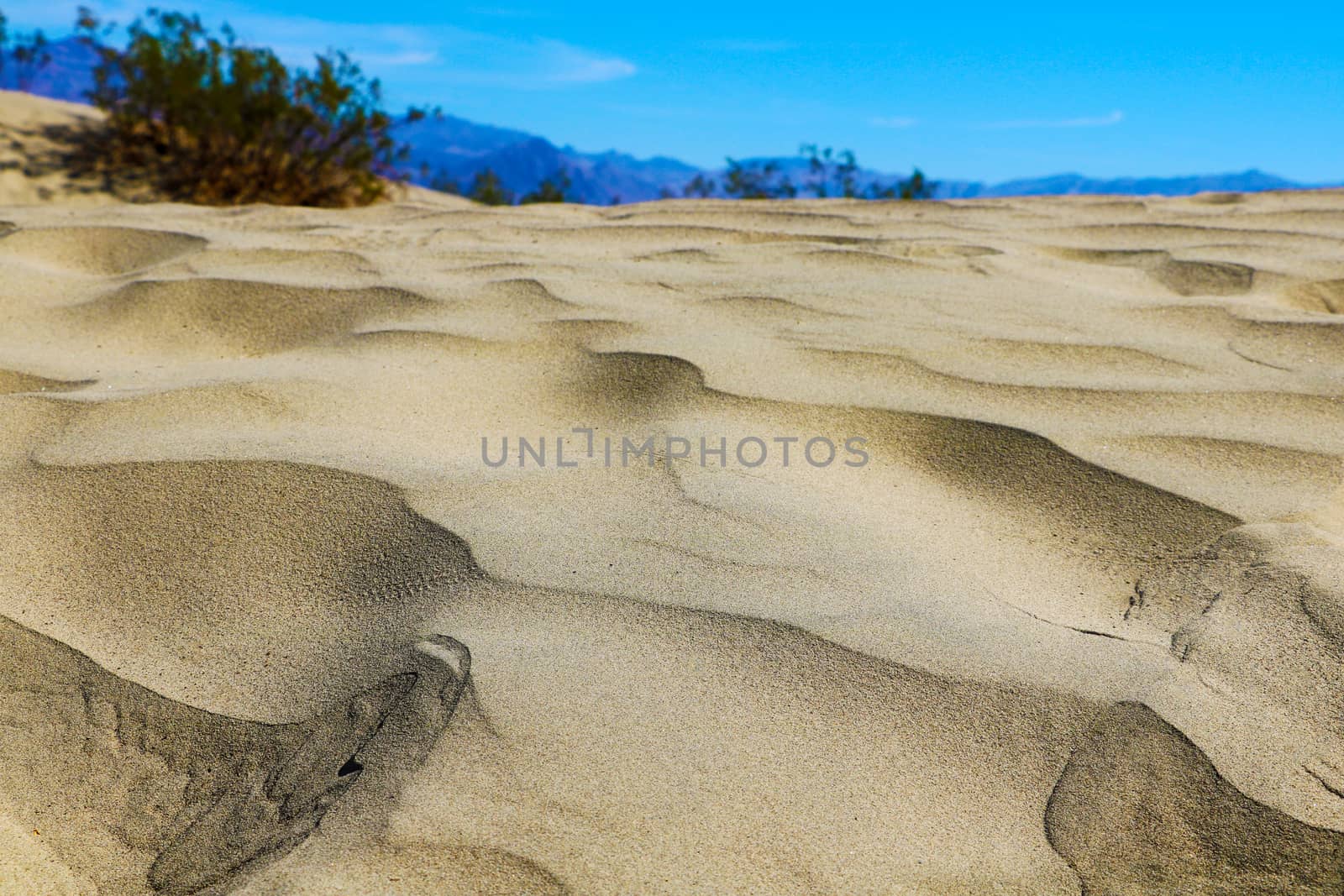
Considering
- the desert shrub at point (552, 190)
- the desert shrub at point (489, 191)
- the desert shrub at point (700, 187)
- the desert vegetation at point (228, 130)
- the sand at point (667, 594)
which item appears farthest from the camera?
the desert shrub at point (552, 190)

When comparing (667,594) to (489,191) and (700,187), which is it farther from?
(489,191)

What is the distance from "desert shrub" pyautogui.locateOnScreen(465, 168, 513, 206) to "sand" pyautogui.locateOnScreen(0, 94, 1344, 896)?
19.3 feet

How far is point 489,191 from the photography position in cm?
773

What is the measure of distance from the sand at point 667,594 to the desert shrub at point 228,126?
271 cm

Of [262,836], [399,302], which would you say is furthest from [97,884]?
[399,302]

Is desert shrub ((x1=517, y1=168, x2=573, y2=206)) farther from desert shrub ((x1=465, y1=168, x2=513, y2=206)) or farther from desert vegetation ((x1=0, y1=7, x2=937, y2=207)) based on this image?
desert vegetation ((x1=0, y1=7, x2=937, y2=207))

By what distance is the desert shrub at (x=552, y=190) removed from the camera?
783 cm

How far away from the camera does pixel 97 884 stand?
0.82 metres

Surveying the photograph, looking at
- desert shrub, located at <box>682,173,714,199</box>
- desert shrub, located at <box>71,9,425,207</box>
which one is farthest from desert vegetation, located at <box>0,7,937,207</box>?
desert shrub, located at <box>682,173,714,199</box>

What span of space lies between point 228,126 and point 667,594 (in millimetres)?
4159

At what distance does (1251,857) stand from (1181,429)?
2.51 feet

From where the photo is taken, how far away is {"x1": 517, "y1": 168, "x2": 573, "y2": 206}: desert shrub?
7828 mm

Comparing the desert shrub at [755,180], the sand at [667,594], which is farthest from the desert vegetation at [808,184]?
the sand at [667,594]

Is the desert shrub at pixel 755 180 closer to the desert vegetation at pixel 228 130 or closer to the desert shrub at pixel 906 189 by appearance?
the desert shrub at pixel 906 189
